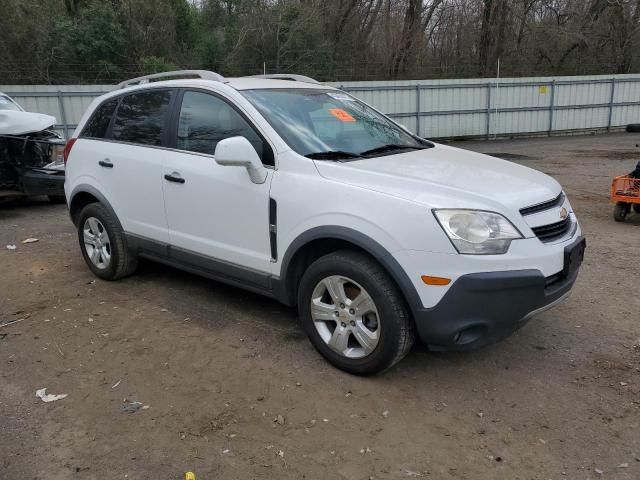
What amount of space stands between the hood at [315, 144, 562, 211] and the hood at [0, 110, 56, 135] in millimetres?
6204

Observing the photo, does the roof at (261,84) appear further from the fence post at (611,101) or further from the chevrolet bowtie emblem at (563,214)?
the fence post at (611,101)

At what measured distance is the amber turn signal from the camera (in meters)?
2.98

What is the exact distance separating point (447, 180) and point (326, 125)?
1.11 m

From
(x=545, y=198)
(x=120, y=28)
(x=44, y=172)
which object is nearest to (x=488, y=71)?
(x=120, y=28)

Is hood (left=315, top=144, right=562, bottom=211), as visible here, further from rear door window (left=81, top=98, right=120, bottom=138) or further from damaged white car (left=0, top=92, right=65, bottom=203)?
damaged white car (left=0, top=92, right=65, bottom=203)

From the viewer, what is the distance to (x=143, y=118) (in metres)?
4.75

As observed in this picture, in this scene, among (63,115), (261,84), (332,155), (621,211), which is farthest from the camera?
(63,115)

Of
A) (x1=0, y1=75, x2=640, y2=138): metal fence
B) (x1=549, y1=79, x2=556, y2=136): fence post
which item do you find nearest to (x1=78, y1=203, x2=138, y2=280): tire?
(x1=0, y1=75, x2=640, y2=138): metal fence

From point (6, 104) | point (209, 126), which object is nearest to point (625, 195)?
point (209, 126)

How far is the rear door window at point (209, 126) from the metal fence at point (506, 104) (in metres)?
13.7

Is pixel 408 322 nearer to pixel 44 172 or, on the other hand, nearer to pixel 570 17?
Result: pixel 44 172

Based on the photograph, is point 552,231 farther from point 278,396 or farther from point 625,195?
point 625,195

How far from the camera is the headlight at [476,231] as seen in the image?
118 inches

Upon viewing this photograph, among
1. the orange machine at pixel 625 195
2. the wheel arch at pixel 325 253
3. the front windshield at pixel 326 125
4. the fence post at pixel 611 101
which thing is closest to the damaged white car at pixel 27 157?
the front windshield at pixel 326 125
